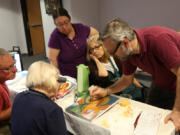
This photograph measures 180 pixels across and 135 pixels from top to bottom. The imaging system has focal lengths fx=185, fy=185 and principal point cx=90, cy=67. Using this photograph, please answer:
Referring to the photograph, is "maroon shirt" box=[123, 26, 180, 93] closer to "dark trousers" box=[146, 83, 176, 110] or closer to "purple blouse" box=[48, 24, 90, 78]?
"dark trousers" box=[146, 83, 176, 110]

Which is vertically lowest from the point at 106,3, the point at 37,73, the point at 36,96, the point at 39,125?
the point at 39,125

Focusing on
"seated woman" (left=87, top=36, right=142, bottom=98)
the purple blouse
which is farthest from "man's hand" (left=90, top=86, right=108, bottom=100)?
the purple blouse

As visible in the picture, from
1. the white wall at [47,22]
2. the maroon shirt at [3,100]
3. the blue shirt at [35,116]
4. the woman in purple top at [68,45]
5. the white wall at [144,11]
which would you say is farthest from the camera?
the white wall at [47,22]

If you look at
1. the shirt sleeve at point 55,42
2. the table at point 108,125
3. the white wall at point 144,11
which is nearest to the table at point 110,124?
the table at point 108,125

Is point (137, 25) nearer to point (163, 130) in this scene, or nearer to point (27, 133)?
point (163, 130)

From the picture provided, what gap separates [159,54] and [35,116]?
0.79m

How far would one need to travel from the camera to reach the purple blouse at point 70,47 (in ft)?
6.68

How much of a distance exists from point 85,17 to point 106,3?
1.88 ft

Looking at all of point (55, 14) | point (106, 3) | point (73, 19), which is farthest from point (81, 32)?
point (106, 3)

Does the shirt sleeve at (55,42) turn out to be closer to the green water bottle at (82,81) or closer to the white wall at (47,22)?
the green water bottle at (82,81)

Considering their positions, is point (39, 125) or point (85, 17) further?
point (85, 17)

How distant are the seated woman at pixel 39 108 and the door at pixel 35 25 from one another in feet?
15.5

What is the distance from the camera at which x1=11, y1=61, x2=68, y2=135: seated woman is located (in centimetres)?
95

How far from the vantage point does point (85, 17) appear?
4070 millimetres
